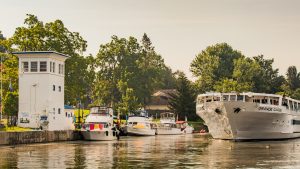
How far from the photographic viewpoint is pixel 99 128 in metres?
84.9

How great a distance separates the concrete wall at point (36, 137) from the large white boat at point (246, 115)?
19476 mm

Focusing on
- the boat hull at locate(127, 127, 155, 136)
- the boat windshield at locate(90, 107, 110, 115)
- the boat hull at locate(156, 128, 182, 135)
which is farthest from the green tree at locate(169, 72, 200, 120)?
the boat windshield at locate(90, 107, 110, 115)

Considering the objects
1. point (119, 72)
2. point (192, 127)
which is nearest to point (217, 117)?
point (192, 127)

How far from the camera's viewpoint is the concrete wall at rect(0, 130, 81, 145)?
221ft

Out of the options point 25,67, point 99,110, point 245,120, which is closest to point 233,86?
point 99,110

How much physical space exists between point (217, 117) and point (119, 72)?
8050 cm

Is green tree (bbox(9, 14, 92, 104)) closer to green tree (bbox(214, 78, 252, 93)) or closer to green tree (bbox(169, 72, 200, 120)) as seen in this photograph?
green tree (bbox(169, 72, 200, 120))

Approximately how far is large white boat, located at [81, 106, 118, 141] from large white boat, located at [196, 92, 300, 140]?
44.9ft

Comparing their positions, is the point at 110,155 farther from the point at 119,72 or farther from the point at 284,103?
the point at 119,72

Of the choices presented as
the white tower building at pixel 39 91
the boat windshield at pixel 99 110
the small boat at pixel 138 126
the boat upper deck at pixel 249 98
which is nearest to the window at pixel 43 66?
the white tower building at pixel 39 91

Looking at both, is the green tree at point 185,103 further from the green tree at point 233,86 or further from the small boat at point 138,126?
the small boat at point 138,126

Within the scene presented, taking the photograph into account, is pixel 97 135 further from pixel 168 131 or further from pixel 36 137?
pixel 168 131

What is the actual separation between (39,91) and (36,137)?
10095 mm

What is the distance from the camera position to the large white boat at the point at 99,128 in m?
84.5
